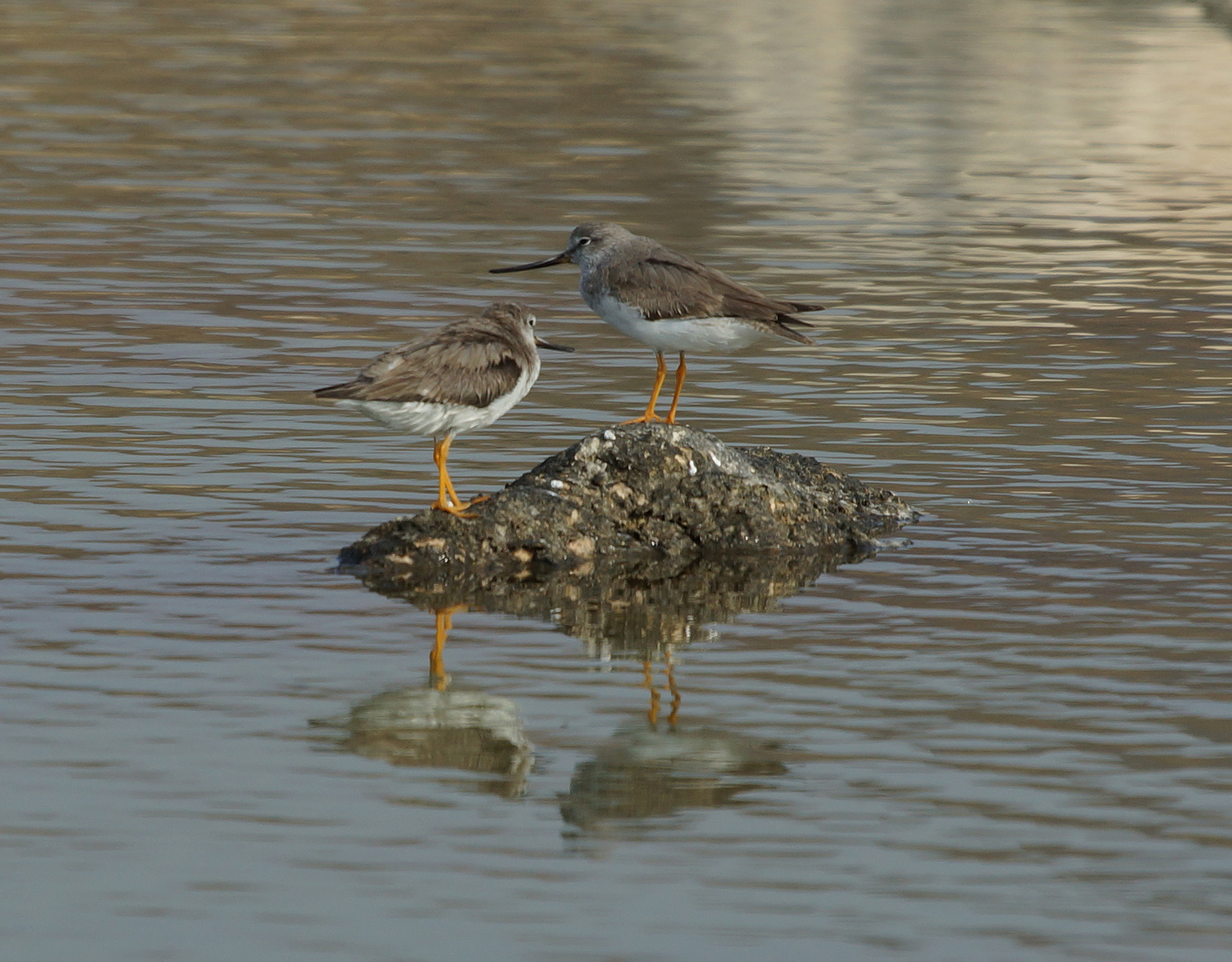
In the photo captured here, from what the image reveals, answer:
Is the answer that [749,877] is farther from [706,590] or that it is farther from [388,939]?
[706,590]

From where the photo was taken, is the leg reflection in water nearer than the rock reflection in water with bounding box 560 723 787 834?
No

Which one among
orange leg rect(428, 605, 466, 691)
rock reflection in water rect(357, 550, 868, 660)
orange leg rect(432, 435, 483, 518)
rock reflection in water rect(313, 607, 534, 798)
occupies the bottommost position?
rock reflection in water rect(357, 550, 868, 660)

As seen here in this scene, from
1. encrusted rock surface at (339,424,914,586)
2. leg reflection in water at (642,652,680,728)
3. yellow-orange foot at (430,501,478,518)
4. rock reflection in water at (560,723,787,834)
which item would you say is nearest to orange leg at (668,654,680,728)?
leg reflection in water at (642,652,680,728)

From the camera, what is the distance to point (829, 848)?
26.9 ft

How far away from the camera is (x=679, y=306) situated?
12875mm

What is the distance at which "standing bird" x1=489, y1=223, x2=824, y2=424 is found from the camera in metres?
12.9

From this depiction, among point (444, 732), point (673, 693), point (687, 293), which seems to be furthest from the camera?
point (687, 293)

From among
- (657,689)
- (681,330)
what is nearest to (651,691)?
(657,689)

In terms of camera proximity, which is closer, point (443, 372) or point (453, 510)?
point (443, 372)

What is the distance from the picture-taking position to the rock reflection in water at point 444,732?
9.14 meters

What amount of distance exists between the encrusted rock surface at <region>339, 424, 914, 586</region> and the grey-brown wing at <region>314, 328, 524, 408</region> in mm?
768

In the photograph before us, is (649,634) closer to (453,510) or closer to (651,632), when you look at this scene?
(651,632)

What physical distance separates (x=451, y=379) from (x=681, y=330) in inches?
70.0

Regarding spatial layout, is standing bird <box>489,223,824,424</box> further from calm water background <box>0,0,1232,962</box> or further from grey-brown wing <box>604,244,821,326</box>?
calm water background <box>0,0,1232,962</box>
